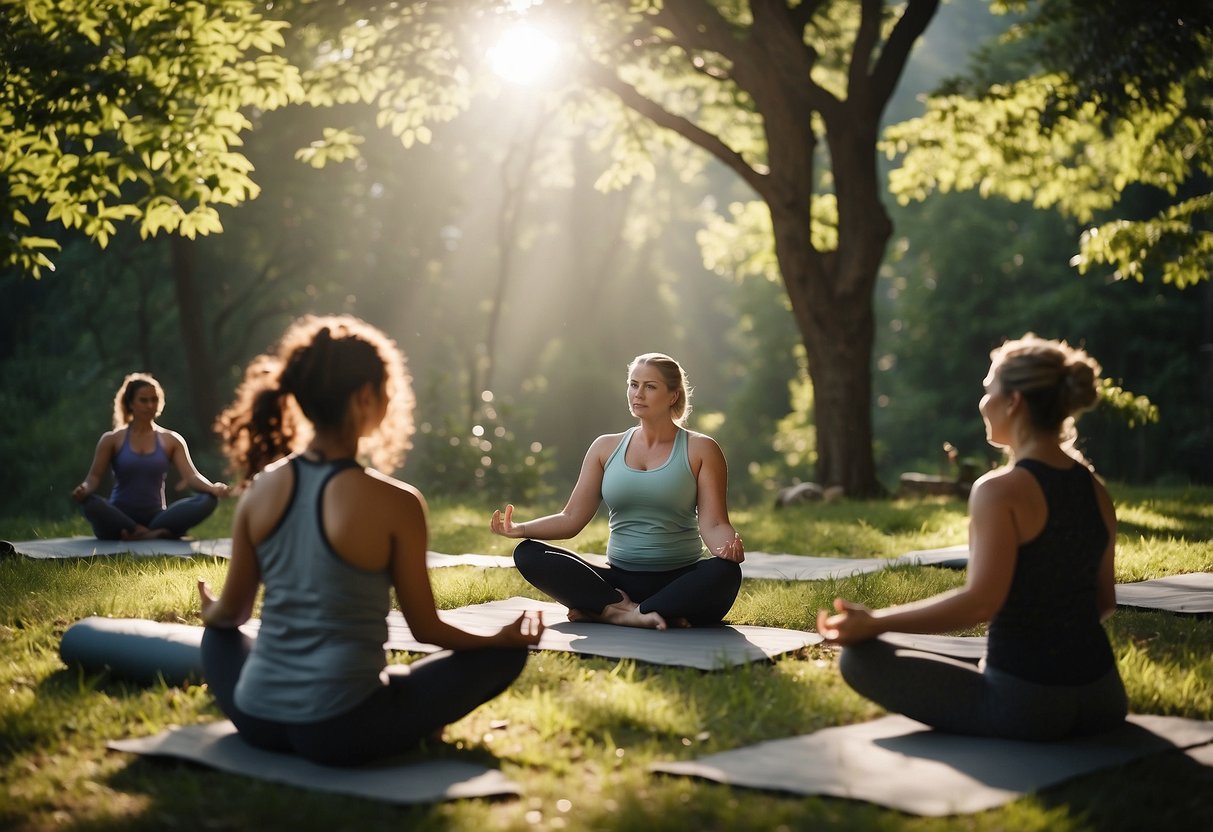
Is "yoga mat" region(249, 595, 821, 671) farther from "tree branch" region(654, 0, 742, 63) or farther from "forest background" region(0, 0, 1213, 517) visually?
"tree branch" region(654, 0, 742, 63)

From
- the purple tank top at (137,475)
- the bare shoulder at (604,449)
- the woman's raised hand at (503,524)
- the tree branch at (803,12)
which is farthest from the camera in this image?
the tree branch at (803,12)

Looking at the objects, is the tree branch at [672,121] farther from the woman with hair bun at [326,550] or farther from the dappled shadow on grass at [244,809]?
the dappled shadow on grass at [244,809]

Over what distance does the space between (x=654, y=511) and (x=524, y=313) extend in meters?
35.8

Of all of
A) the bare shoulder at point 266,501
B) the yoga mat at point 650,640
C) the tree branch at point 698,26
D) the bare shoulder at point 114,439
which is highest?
the tree branch at point 698,26

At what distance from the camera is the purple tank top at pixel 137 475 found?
985 cm

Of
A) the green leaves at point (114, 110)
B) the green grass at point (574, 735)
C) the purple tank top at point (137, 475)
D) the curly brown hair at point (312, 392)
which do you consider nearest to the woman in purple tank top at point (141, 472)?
the purple tank top at point (137, 475)

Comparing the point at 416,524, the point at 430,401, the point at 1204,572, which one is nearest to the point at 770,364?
the point at 430,401

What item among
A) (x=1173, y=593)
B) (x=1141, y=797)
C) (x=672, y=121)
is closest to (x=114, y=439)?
(x=672, y=121)

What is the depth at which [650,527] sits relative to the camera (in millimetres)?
6422

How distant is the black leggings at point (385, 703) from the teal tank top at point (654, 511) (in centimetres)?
215

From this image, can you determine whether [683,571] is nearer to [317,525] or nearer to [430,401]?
[317,525]

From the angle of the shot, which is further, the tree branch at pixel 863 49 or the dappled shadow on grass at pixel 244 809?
the tree branch at pixel 863 49

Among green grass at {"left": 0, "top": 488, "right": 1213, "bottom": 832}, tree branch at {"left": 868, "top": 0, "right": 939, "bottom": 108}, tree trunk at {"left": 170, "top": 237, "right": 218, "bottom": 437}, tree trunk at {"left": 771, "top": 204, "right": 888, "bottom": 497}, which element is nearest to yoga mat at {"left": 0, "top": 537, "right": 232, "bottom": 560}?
green grass at {"left": 0, "top": 488, "right": 1213, "bottom": 832}

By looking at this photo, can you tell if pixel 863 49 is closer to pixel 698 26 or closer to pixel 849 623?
pixel 698 26
